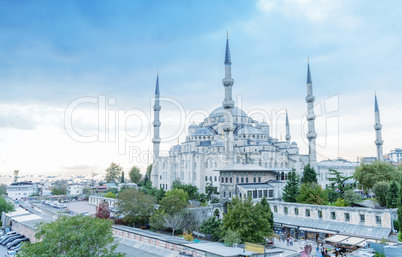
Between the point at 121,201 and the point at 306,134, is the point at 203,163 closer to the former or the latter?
the point at 306,134

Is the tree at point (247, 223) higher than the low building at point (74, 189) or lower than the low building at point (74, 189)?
higher

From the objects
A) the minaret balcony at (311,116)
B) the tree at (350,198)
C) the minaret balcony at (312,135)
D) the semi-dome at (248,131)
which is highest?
the minaret balcony at (311,116)

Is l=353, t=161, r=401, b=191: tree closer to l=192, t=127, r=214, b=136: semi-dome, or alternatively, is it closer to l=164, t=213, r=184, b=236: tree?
l=164, t=213, r=184, b=236: tree

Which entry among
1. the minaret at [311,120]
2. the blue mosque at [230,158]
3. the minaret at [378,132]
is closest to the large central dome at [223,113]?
the blue mosque at [230,158]

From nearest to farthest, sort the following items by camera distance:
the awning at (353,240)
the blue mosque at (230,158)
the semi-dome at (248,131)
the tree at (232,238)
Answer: the tree at (232,238)
the awning at (353,240)
the blue mosque at (230,158)
the semi-dome at (248,131)

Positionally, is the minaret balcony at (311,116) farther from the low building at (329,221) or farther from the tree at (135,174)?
the tree at (135,174)

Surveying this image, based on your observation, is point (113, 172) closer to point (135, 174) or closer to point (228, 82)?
point (135, 174)

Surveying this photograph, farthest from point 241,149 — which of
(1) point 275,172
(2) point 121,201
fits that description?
(2) point 121,201
